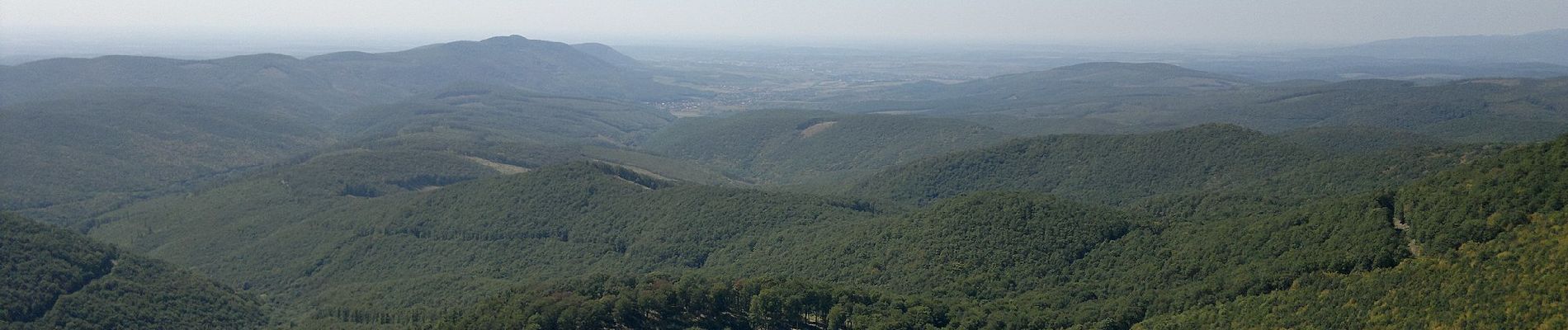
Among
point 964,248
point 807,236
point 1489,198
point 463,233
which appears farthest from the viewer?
point 463,233

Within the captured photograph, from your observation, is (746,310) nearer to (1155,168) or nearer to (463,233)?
(463,233)

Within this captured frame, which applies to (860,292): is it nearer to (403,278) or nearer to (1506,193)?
(1506,193)

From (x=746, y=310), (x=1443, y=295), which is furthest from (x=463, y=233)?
(x=1443, y=295)

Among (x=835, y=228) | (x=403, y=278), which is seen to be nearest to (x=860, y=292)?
(x=835, y=228)

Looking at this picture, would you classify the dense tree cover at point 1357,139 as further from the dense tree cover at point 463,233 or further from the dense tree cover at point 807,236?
the dense tree cover at point 463,233

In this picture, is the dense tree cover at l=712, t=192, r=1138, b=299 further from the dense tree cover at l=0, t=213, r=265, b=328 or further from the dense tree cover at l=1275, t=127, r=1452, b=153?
the dense tree cover at l=1275, t=127, r=1452, b=153

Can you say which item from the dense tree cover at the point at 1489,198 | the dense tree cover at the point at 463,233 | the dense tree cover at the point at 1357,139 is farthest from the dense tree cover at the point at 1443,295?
the dense tree cover at the point at 1357,139

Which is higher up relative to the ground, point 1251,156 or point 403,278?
point 1251,156

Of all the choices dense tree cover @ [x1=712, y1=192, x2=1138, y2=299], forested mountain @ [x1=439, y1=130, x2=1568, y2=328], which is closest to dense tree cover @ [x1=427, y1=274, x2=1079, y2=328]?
forested mountain @ [x1=439, y1=130, x2=1568, y2=328]
